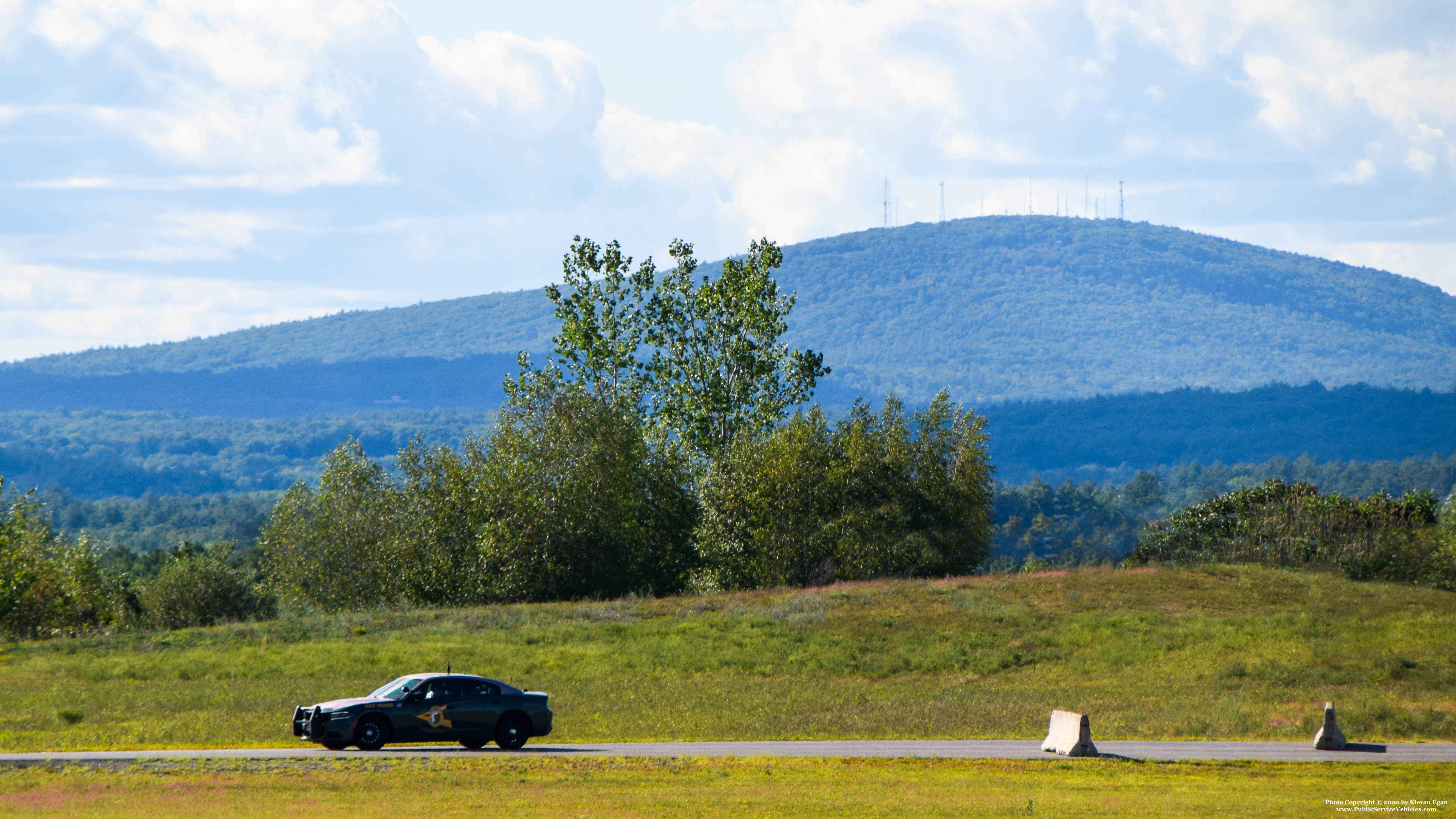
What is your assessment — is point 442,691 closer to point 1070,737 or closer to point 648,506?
point 1070,737

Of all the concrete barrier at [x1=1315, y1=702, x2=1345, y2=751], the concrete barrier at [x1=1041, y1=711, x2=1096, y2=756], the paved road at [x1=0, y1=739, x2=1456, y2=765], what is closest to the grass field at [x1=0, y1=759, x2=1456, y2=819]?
the concrete barrier at [x1=1041, y1=711, x2=1096, y2=756]

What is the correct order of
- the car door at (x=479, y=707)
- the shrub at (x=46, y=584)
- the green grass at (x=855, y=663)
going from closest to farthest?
1. the car door at (x=479, y=707)
2. the green grass at (x=855, y=663)
3. the shrub at (x=46, y=584)

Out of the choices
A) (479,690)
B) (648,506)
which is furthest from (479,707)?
(648,506)

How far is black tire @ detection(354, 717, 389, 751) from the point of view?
2844 centimetres

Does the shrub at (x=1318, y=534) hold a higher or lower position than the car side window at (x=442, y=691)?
lower

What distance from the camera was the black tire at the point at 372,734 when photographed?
28438mm

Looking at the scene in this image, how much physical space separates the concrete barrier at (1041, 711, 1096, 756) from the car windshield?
47.5 ft

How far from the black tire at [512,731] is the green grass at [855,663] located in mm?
2848

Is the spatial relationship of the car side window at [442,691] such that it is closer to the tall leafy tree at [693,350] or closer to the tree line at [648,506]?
the tree line at [648,506]

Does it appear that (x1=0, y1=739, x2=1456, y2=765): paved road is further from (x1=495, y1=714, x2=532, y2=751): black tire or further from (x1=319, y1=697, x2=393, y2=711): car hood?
(x1=319, y1=697, x2=393, y2=711): car hood

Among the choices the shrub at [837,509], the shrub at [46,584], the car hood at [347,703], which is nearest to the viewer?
the car hood at [347,703]

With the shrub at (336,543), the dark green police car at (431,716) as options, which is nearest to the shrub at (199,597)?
the shrub at (336,543)

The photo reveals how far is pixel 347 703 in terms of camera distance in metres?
28.6

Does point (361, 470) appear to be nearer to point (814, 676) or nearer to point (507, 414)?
point (507, 414)
